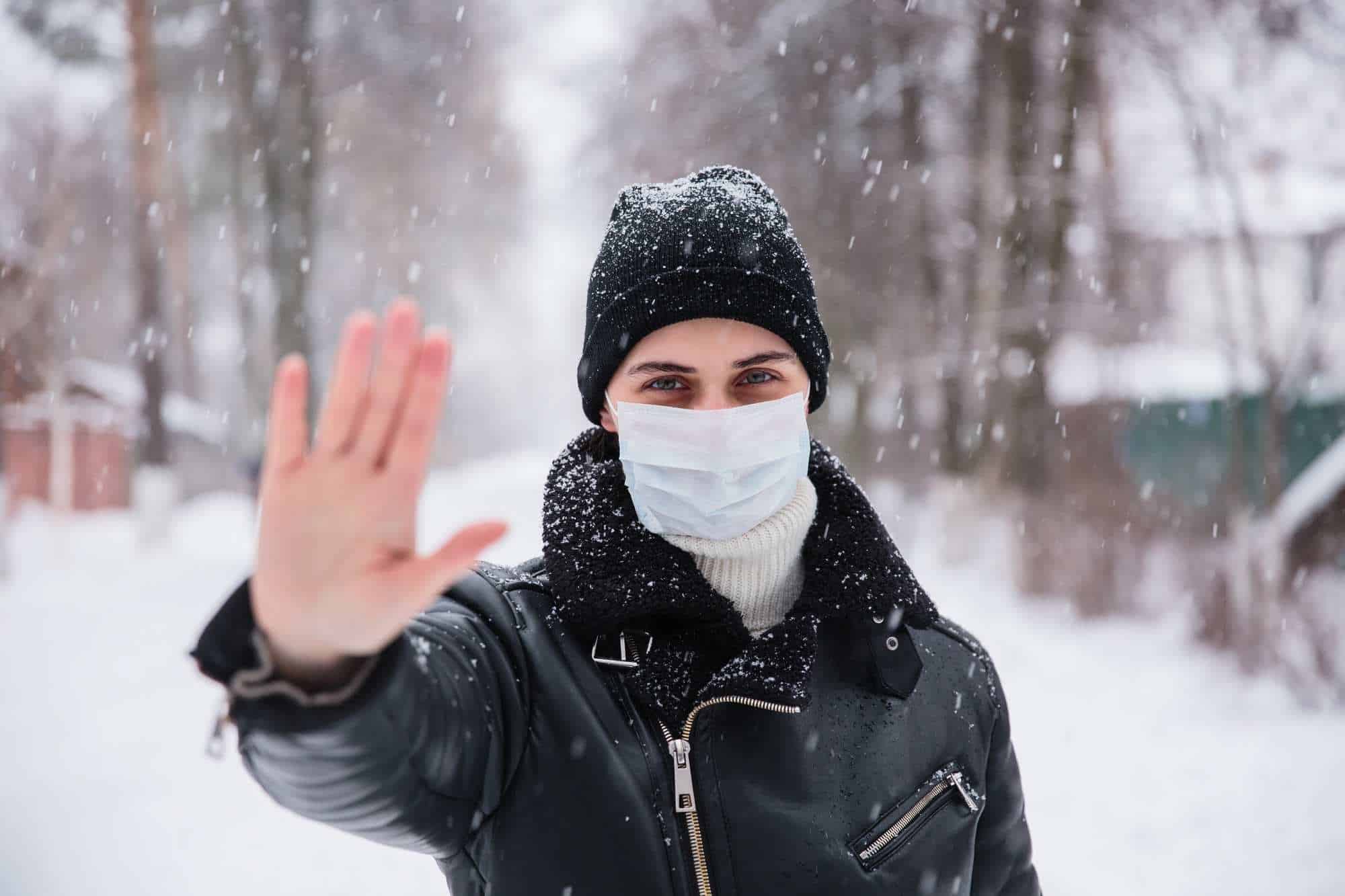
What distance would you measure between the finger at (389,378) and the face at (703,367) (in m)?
0.93

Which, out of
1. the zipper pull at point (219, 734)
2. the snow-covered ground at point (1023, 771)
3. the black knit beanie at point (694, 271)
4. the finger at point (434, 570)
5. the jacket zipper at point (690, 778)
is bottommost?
the snow-covered ground at point (1023, 771)

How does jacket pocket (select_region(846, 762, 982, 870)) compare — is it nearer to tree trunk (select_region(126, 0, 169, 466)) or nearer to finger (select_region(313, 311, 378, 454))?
finger (select_region(313, 311, 378, 454))

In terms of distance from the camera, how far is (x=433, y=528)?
14805mm

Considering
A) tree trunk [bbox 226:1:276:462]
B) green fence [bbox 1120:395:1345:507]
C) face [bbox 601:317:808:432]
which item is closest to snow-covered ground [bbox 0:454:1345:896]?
face [bbox 601:317:808:432]

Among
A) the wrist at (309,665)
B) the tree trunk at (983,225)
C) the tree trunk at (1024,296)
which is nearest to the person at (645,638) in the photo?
the wrist at (309,665)

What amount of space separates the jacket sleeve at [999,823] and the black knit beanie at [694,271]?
2.81ft

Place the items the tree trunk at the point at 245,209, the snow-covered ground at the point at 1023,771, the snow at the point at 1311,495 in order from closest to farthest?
the snow-covered ground at the point at 1023,771 < the snow at the point at 1311,495 < the tree trunk at the point at 245,209

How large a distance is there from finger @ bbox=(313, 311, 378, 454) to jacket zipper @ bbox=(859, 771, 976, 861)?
41.9 inches

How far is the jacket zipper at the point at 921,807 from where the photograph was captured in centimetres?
154

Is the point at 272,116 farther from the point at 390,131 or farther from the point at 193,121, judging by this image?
the point at 193,121

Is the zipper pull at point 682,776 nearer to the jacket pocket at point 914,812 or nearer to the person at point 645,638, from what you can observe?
the person at point 645,638

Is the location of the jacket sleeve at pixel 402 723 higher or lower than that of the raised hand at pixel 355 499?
lower

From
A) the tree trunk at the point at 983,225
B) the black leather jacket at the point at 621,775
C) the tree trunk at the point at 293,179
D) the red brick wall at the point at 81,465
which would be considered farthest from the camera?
the red brick wall at the point at 81,465

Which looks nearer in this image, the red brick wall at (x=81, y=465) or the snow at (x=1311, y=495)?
the snow at (x=1311, y=495)
